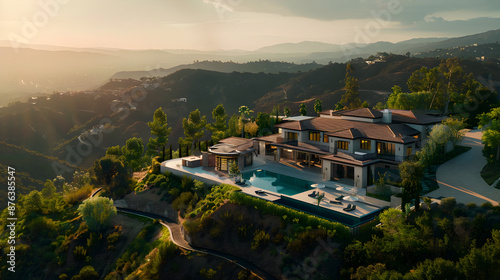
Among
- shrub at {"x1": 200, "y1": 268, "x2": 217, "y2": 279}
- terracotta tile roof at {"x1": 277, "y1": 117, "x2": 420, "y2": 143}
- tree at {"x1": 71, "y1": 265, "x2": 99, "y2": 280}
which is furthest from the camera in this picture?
terracotta tile roof at {"x1": 277, "y1": 117, "x2": 420, "y2": 143}

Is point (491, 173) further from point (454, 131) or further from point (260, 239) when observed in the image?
point (260, 239)

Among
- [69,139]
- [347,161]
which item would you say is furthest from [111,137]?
[347,161]

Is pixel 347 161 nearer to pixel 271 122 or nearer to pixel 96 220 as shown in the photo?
pixel 271 122

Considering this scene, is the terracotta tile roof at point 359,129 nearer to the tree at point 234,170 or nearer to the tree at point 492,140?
the tree at point 492,140

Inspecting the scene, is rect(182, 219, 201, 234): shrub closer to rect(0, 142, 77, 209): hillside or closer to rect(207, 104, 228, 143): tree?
rect(207, 104, 228, 143): tree

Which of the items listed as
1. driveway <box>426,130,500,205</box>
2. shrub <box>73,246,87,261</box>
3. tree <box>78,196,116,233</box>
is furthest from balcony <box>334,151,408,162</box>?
shrub <box>73,246,87,261</box>
